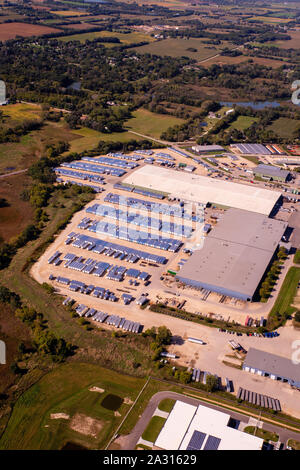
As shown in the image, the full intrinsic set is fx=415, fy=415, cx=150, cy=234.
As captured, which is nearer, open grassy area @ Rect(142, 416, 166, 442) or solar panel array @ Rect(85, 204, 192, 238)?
open grassy area @ Rect(142, 416, 166, 442)

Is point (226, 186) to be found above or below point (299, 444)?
above

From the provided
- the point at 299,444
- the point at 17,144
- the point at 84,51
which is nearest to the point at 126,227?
the point at 299,444

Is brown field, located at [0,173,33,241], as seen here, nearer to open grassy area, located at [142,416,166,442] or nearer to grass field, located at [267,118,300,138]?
open grassy area, located at [142,416,166,442]

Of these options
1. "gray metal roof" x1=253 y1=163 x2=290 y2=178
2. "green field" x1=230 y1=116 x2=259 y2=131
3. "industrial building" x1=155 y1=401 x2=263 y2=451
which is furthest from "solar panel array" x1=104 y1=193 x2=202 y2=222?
"green field" x1=230 y1=116 x2=259 y2=131

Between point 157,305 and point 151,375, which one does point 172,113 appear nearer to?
point 157,305

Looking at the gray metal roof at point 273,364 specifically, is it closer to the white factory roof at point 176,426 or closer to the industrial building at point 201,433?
the industrial building at point 201,433
